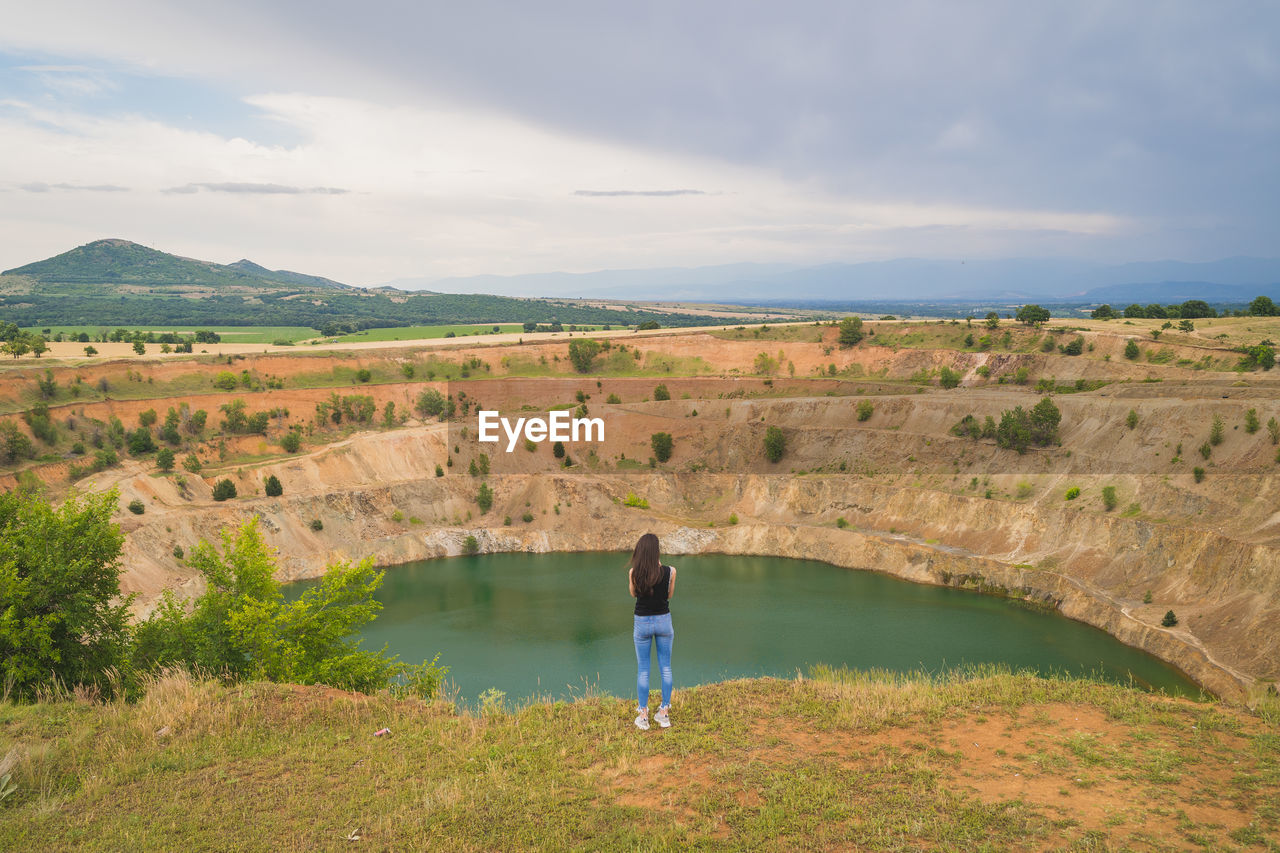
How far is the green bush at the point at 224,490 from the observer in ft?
187

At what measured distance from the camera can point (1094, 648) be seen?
4000cm

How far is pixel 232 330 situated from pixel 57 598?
14859 centimetres

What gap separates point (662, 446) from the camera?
6988cm

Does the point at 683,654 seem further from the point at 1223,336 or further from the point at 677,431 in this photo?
the point at 1223,336

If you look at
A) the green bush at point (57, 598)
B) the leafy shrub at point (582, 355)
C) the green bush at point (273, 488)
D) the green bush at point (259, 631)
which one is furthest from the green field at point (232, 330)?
the green bush at point (57, 598)

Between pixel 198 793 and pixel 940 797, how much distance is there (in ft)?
34.9

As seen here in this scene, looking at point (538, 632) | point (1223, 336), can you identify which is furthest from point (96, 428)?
point (1223, 336)

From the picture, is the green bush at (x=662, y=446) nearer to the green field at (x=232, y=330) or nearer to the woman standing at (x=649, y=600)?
the woman standing at (x=649, y=600)

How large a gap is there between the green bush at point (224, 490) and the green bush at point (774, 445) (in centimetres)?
4507

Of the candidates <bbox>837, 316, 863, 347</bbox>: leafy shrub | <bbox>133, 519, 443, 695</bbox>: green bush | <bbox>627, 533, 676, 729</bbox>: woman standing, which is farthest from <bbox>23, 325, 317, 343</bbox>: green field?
<bbox>627, 533, 676, 729</bbox>: woman standing

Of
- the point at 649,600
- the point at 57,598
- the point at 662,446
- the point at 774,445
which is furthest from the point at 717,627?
the point at 649,600

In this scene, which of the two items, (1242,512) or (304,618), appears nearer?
(304,618)

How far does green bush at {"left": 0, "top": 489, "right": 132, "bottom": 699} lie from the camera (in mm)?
15930

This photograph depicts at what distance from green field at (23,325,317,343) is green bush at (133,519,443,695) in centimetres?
11408
